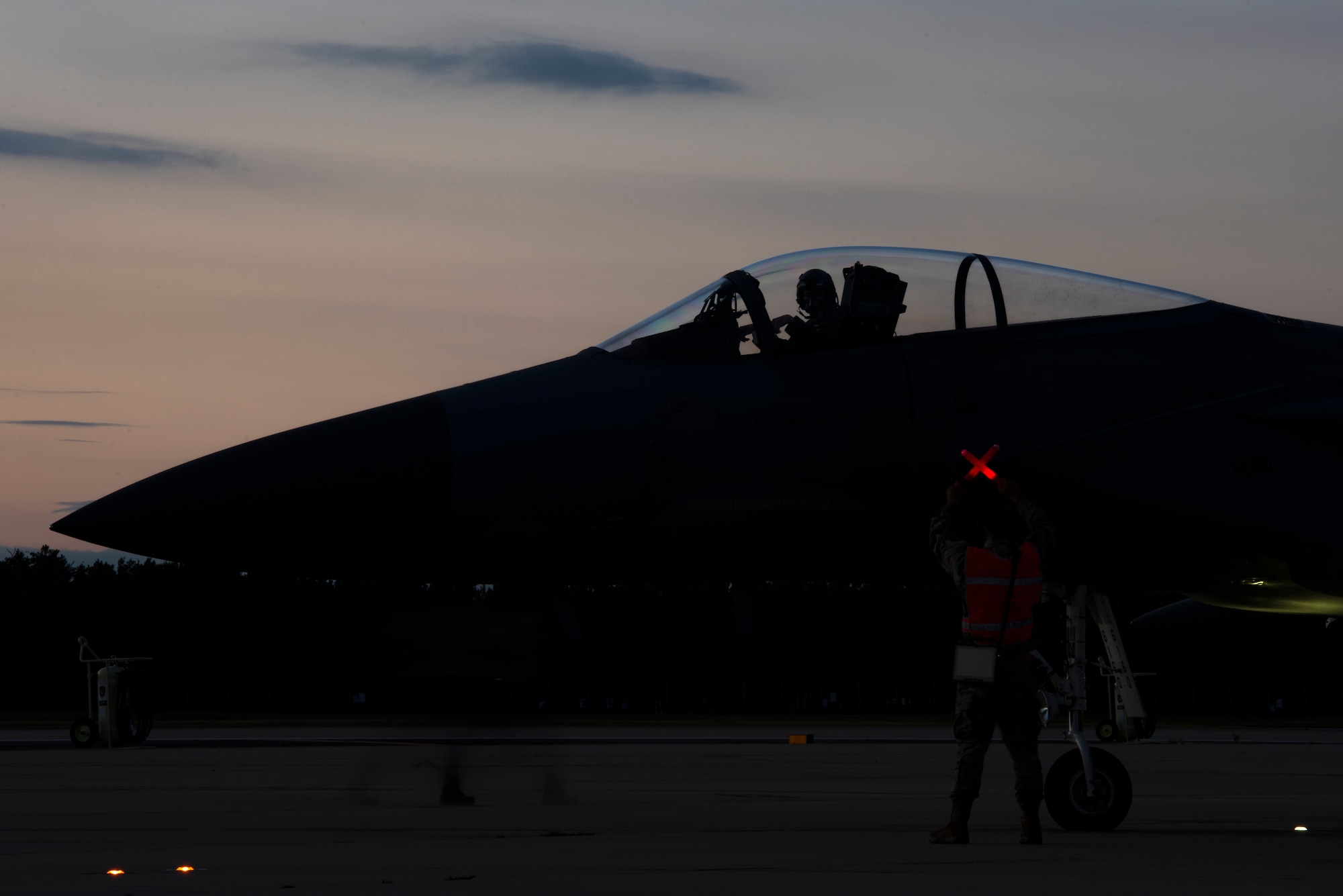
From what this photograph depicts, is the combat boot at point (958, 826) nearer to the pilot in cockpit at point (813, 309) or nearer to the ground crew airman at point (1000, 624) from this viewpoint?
the ground crew airman at point (1000, 624)

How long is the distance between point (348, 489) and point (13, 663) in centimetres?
10015

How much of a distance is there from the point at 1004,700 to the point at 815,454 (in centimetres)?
168

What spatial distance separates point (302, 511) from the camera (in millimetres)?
9102

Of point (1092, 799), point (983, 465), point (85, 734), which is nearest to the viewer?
point (983, 465)

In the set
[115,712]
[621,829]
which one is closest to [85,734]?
[115,712]

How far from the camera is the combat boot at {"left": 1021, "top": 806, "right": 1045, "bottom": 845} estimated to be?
9.48 metres

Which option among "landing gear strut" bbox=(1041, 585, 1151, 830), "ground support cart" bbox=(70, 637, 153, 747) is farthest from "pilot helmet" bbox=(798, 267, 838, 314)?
"ground support cart" bbox=(70, 637, 153, 747)

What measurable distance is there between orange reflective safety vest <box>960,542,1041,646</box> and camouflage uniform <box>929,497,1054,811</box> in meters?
0.04

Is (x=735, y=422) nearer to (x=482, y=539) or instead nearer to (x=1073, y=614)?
(x=482, y=539)

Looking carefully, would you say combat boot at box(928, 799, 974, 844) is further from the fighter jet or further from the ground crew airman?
the fighter jet

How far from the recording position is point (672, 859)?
856 centimetres

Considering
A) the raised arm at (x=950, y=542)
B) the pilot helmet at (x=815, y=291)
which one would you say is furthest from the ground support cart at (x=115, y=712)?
the raised arm at (x=950, y=542)

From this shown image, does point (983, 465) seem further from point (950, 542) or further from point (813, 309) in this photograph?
point (813, 309)

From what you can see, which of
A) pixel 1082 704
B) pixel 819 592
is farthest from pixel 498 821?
pixel 819 592
